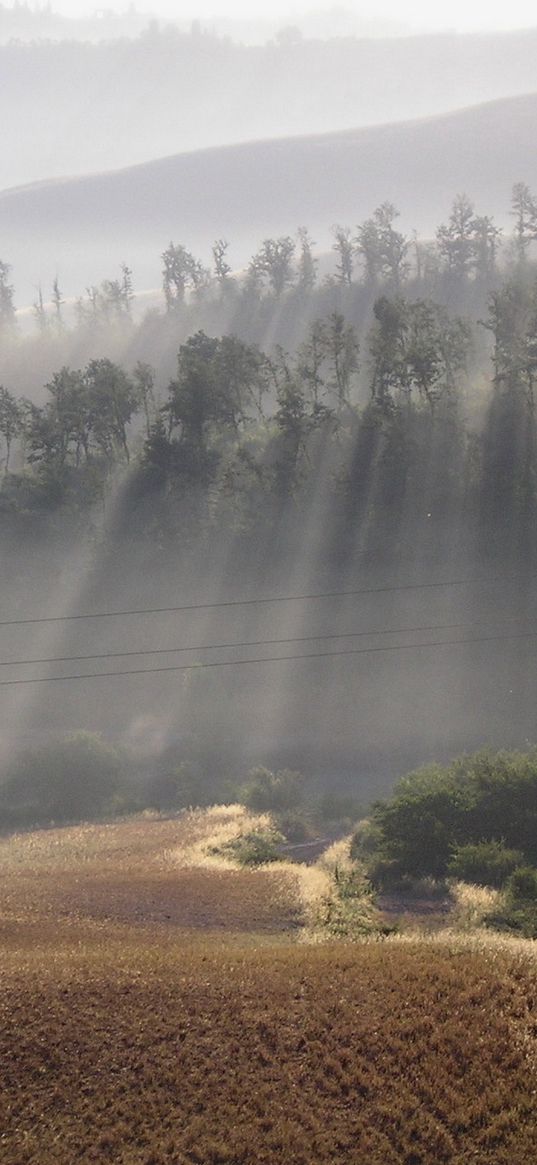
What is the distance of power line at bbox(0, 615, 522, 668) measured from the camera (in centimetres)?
8828

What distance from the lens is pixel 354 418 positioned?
112125mm

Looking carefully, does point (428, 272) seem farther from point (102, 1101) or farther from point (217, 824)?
point (102, 1101)

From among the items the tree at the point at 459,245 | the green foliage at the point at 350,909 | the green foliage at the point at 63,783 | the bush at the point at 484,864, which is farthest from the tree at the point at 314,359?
the tree at the point at 459,245

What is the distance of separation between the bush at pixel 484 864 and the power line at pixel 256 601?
5354 centimetres

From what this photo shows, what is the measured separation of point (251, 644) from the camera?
305 feet

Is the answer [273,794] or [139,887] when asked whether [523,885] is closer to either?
[139,887]

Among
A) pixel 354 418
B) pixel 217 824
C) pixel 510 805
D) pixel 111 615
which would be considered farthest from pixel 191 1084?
pixel 354 418

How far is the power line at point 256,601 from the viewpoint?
92.4 m

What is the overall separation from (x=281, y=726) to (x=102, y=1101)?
67546mm

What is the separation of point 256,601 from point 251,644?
6.20m

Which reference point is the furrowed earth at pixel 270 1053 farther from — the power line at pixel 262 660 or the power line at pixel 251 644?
the power line at pixel 251 644

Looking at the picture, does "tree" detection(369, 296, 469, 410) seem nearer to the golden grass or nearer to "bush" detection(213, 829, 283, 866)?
"bush" detection(213, 829, 283, 866)

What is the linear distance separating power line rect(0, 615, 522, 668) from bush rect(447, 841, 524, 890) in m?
48.4

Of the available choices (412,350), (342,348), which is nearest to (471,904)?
(412,350)
